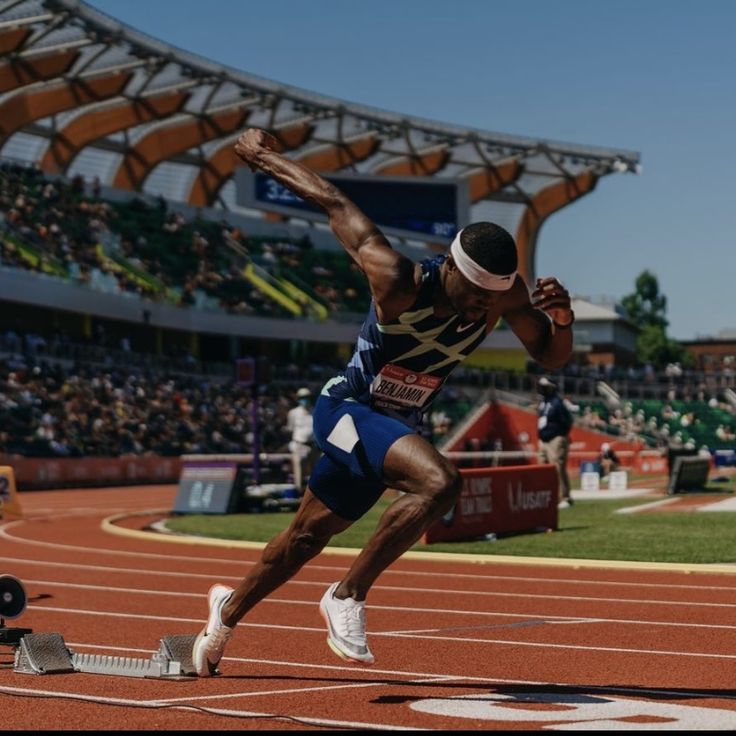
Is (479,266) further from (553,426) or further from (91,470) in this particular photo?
(91,470)

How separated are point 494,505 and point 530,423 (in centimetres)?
3460

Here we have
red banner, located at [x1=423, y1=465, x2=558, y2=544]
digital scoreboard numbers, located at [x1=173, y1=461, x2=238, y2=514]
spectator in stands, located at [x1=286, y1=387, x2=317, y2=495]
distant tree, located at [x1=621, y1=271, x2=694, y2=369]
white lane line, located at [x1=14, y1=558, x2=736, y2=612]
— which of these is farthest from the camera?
distant tree, located at [x1=621, y1=271, x2=694, y2=369]

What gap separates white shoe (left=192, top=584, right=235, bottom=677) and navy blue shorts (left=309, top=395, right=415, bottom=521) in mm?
803

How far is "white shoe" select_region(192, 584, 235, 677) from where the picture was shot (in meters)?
6.48

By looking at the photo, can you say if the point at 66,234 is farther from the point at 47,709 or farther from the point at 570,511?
the point at 47,709

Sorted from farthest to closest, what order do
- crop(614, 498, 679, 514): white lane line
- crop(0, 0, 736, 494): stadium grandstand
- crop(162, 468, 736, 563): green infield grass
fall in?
crop(0, 0, 736, 494): stadium grandstand, crop(614, 498, 679, 514): white lane line, crop(162, 468, 736, 563): green infield grass

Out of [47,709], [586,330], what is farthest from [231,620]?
[586,330]

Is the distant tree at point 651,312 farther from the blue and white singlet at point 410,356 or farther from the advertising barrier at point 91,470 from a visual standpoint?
the blue and white singlet at point 410,356

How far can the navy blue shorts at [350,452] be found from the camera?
19.3 ft

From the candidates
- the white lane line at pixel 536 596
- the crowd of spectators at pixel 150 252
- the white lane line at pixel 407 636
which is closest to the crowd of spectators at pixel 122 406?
the crowd of spectators at pixel 150 252

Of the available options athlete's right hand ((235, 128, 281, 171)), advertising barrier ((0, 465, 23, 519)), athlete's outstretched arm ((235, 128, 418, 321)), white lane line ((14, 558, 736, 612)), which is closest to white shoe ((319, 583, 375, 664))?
athlete's outstretched arm ((235, 128, 418, 321))

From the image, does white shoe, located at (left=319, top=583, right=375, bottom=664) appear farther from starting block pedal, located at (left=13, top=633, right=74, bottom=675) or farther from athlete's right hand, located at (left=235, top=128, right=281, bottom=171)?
athlete's right hand, located at (left=235, top=128, right=281, bottom=171)

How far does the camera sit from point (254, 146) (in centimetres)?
629

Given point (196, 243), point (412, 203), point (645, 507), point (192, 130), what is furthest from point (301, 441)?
point (192, 130)
